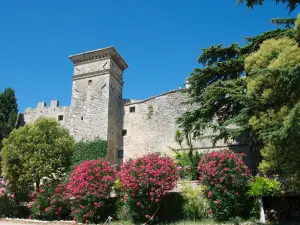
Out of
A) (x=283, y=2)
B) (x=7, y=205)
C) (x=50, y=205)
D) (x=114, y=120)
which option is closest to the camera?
(x=283, y=2)

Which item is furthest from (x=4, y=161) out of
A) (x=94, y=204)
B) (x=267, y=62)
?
(x=267, y=62)

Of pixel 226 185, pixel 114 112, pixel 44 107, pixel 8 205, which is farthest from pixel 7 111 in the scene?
pixel 226 185

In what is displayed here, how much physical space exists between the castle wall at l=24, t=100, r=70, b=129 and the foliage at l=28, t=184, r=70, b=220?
36.8 feet

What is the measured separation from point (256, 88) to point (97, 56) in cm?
1531

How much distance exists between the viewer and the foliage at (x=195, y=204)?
472 inches

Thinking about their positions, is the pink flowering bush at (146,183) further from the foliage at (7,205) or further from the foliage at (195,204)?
the foliage at (7,205)

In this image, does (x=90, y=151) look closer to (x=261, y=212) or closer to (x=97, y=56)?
(x=97, y=56)

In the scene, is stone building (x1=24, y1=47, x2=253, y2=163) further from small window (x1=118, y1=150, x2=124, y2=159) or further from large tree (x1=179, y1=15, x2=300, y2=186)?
large tree (x1=179, y1=15, x2=300, y2=186)

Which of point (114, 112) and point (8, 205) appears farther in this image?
point (114, 112)

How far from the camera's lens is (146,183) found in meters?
11.5

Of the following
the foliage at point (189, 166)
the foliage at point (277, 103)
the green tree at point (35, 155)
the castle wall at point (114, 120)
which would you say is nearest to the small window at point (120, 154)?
the castle wall at point (114, 120)

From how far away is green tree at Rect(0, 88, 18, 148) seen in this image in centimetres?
2662

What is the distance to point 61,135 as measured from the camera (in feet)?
57.4

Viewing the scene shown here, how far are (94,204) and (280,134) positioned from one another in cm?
820
